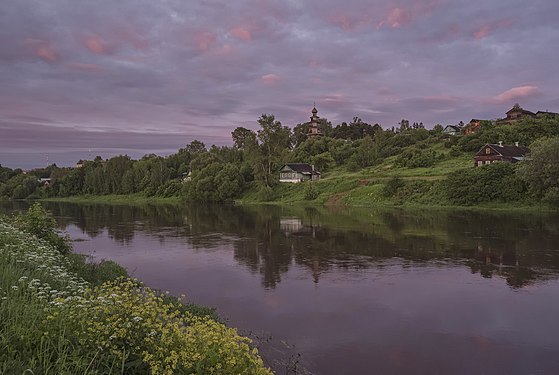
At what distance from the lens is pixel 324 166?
101000 mm

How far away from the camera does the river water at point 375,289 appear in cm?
1156

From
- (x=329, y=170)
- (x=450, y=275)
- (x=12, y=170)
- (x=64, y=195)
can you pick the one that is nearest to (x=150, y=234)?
(x=450, y=275)

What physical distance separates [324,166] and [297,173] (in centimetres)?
1230

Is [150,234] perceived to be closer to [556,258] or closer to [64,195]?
[556,258]

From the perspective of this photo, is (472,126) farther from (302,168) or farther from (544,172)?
(544,172)

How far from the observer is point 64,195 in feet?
410

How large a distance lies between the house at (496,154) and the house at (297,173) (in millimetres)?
33188

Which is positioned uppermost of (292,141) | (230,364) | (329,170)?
(292,141)

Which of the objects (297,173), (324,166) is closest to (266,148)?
(297,173)

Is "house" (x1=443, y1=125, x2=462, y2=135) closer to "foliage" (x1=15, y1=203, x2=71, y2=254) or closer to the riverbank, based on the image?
"foliage" (x1=15, y1=203, x2=71, y2=254)

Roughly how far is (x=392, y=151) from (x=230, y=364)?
96376 mm

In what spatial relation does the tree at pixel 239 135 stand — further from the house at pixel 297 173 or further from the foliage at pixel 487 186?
the foliage at pixel 487 186

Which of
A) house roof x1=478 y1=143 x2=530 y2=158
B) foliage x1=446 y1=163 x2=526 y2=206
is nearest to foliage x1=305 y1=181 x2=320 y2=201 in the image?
foliage x1=446 y1=163 x2=526 y2=206

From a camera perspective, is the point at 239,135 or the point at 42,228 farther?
the point at 239,135
